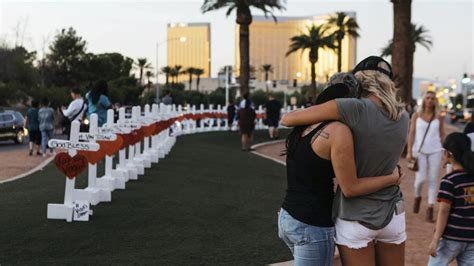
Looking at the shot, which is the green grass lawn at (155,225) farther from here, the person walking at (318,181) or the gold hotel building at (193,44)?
the gold hotel building at (193,44)

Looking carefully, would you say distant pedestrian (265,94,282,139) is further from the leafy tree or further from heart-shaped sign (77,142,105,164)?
the leafy tree

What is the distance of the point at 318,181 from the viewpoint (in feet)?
10.9

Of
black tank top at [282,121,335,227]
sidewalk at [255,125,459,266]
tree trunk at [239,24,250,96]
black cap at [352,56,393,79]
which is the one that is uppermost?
tree trunk at [239,24,250,96]

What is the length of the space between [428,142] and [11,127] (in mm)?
20711

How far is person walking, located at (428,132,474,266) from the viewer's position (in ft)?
14.8

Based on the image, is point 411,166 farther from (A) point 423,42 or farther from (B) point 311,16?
(B) point 311,16

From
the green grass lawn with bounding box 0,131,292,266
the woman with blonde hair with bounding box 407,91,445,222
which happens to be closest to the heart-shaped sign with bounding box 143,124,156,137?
the green grass lawn with bounding box 0,131,292,266

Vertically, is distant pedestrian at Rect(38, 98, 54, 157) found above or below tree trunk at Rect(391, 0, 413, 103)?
below

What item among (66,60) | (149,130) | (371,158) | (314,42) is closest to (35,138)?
(149,130)

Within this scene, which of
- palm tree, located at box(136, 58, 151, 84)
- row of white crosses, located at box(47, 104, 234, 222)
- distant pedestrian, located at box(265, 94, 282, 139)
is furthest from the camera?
palm tree, located at box(136, 58, 151, 84)

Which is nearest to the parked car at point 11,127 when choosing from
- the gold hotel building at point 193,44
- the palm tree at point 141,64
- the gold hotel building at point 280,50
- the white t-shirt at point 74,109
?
the white t-shirt at point 74,109

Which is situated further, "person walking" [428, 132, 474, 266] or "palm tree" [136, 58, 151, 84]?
"palm tree" [136, 58, 151, 84]

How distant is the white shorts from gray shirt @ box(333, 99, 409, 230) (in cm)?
3

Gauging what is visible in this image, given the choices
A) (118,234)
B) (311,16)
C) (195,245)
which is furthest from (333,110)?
(311,16)
